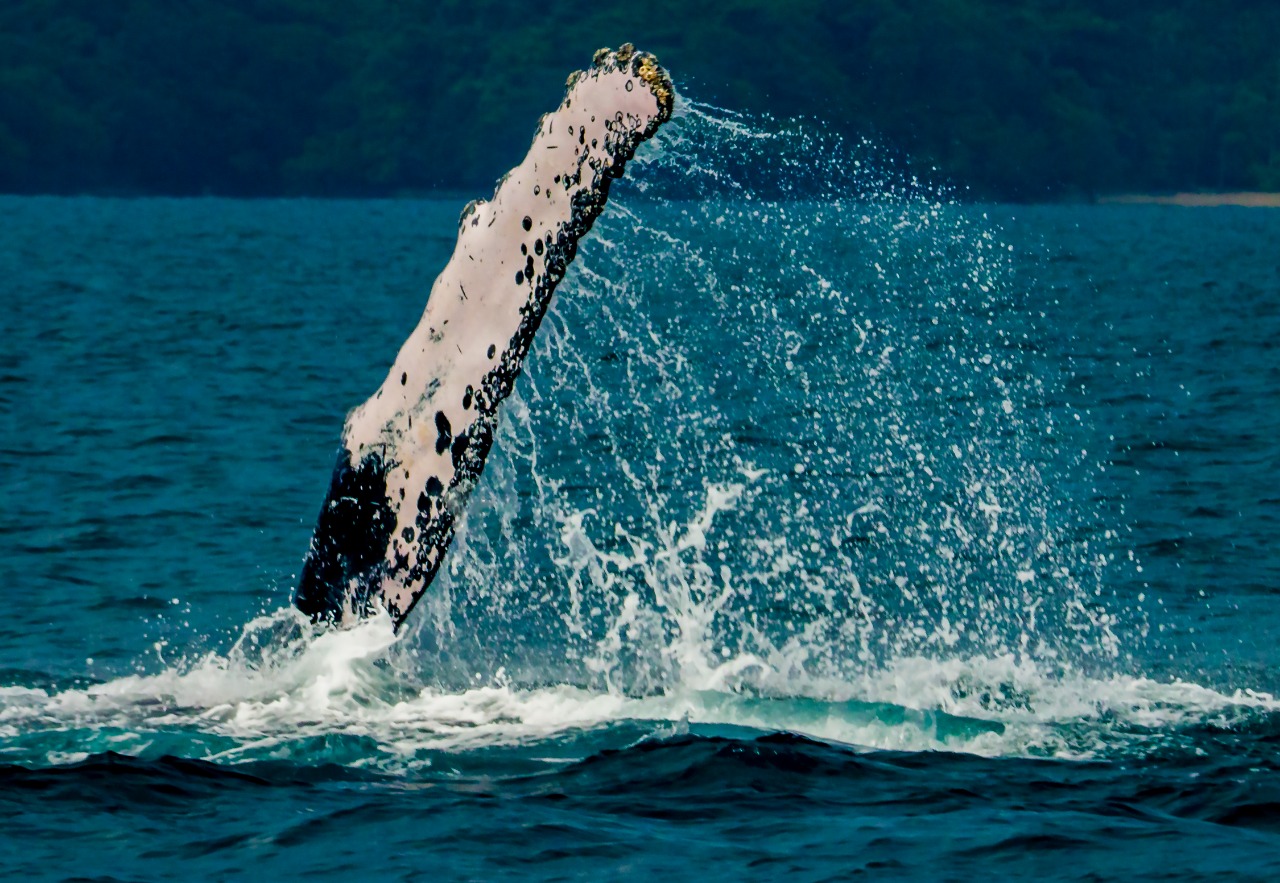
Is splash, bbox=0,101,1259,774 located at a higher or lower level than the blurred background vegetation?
lower

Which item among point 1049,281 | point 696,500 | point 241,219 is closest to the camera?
point 696,500

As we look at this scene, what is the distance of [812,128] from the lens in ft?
404

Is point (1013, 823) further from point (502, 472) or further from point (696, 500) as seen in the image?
point (502, 472)

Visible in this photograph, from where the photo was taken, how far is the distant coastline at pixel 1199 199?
160 metres

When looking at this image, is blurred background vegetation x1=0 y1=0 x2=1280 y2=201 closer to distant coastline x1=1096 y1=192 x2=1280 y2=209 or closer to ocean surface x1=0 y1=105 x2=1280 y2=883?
distant coastline x1=1096 y1=192 x2=1280 y2=209

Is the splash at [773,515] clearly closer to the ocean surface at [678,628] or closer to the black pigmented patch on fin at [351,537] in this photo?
the ocean surface at [678,628]

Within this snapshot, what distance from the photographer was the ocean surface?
28.6 ft

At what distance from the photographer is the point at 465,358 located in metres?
8.97

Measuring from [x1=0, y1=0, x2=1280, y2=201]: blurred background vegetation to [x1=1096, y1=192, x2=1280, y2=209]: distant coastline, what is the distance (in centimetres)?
765

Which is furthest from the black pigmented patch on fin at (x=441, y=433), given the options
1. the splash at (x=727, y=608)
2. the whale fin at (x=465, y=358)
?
the splash at (x=727, y=608)

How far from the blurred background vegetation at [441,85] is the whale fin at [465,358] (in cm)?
11778

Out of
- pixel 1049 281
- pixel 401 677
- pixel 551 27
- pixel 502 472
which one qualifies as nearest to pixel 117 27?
pixel 551 27

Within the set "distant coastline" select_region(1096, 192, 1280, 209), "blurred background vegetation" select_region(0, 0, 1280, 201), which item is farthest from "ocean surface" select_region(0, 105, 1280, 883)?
"distant coastline" select_region(1096, 192, 1280, 209)

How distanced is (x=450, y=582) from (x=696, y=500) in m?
3.54
